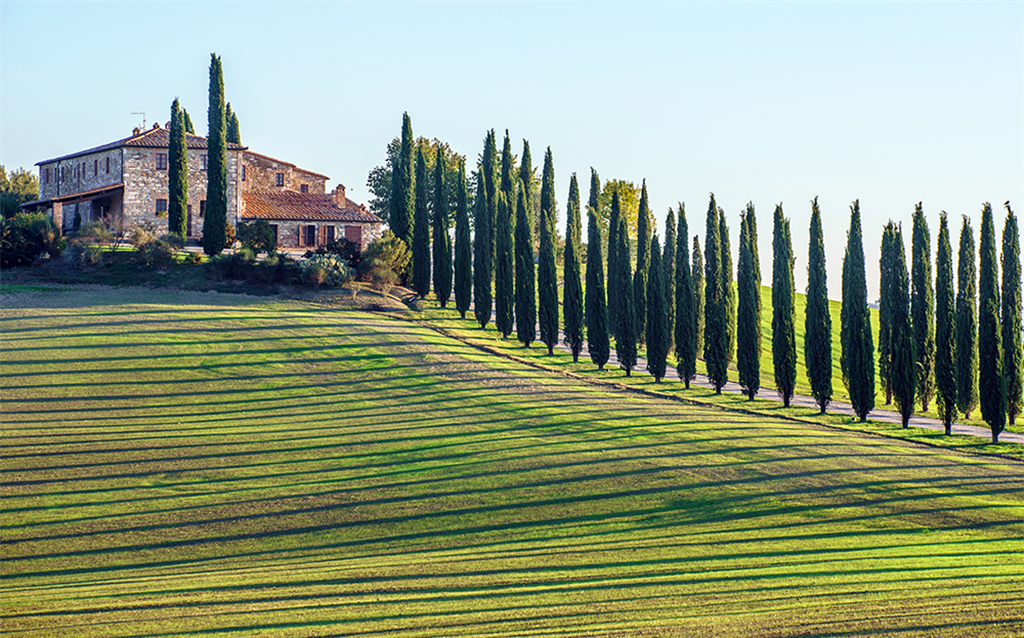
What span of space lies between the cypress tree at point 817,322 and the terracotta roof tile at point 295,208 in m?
36.3

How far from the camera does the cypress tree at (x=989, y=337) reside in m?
28.7

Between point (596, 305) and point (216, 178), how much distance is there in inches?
973

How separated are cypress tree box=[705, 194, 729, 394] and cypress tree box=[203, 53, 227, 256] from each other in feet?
91.1

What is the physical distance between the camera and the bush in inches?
1875

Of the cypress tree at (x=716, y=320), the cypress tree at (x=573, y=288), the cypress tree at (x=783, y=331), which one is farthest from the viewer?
the cypress tree at (x=573, y=288)

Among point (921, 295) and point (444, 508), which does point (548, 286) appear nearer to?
point (921, 295)

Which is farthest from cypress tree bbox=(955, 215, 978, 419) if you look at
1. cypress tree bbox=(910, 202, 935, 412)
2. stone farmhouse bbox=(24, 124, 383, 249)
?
stone farmhouse bbox=(24, 124, 383, 249)

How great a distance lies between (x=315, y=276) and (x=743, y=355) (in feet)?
78.2

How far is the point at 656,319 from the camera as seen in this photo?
3847cm

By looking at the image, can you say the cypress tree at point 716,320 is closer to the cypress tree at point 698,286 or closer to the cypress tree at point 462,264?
the cypress tree at point 698,286

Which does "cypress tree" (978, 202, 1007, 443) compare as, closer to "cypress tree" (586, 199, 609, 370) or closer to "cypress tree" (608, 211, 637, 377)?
"cypress tree" (608, 211, 637, 377)

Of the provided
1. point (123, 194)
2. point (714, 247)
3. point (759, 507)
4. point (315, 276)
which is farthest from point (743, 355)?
point (123, 194)

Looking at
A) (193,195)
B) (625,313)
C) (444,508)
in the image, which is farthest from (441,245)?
(444,508)

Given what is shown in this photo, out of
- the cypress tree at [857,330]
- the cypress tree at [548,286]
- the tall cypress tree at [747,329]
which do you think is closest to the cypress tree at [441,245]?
the cypress tree at [548,286]
